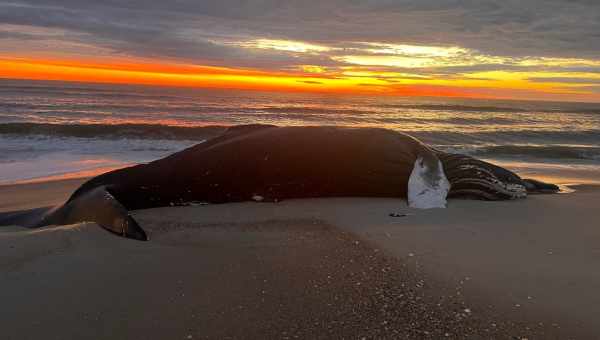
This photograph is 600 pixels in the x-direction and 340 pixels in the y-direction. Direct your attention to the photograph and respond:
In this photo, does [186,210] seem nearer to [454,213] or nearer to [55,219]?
[55,219]

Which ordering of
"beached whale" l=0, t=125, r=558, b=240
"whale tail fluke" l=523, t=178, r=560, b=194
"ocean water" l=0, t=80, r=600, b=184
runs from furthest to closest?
"ocean water" l=0, t=80, r=600, b=184 → "whale tail fluke" l=523, t=178, r=560, b=194 → "beached whale" l=0, t=125, r=558, b=240

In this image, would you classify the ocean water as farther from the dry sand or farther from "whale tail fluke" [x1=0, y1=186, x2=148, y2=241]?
the dry sand

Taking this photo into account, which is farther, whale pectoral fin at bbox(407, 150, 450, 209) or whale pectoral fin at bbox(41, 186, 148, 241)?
whale pectoral fin at bbox(407, 150, 450, 209)

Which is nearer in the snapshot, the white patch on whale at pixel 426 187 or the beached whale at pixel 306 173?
the white patch on whale at pixel 426 187

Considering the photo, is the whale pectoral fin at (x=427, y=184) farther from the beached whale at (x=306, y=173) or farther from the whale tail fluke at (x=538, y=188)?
the whale tail fluke at (x=538, y=188)

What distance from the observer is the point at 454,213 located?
5.78 m

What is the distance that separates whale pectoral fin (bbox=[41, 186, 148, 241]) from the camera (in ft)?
15.0

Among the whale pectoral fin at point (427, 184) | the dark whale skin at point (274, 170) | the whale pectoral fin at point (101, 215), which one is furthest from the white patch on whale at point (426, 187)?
the whale pectoral fin at point (101, 215)

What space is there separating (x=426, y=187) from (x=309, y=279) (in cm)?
349

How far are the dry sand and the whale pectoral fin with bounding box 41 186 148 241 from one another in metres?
0.20

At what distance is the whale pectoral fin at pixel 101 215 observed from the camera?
458cm

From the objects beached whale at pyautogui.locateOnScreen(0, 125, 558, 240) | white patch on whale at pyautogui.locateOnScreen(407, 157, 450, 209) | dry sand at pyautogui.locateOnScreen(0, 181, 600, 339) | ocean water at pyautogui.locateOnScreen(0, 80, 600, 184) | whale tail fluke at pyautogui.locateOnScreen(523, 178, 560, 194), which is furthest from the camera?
ocean water at pyautogui.locateOnScreen(0, 80, 600, 184)

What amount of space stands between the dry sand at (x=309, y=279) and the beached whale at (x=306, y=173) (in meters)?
0.91

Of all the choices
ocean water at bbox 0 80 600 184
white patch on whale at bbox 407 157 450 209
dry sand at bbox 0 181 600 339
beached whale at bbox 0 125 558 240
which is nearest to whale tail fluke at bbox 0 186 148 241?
dry sand at bbox 0 181 600 339
